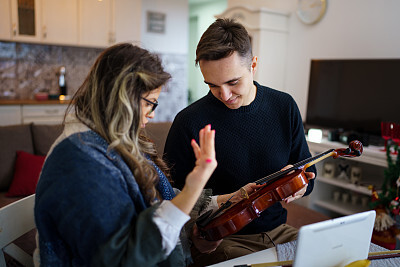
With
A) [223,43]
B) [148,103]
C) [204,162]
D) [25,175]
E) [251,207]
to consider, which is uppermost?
[223,43]

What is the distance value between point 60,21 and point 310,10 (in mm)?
3004

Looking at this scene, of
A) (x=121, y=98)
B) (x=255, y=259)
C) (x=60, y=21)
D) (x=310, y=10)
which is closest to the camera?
(x=121, y=98)

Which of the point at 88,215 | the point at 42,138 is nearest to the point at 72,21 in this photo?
the point at 42,138

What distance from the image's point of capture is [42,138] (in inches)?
107

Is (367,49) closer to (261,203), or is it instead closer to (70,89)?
(261,203)

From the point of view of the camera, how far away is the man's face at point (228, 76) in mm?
1345

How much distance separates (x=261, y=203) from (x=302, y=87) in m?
3.22

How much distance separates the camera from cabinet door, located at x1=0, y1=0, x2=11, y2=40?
3951mm

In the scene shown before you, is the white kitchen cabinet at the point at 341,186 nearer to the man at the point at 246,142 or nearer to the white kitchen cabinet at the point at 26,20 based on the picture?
the man at the point at 246,142

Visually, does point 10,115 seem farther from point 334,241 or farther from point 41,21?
point 334,241

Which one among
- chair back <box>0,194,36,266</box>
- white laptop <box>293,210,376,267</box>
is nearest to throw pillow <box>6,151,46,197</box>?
chair back <box>0,194,36,266</box>

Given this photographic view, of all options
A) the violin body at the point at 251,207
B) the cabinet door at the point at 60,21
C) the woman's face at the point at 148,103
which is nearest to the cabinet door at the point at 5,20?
the cabinet door at the point at 60,21

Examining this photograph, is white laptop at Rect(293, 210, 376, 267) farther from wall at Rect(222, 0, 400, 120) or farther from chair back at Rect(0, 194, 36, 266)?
wall at Rect(222, 0, 400, 120)

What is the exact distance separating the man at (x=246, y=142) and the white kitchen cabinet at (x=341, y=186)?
169 cm
